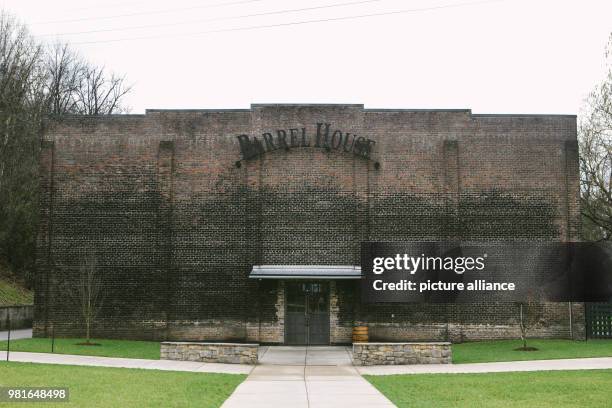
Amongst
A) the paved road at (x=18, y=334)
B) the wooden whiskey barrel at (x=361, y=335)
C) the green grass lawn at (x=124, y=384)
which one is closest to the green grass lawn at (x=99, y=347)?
the paved road at (x=18, y=334)

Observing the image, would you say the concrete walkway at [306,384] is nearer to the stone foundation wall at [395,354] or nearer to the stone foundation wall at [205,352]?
the stone foundation wall at [395,354]

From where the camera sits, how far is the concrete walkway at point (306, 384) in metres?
12.4

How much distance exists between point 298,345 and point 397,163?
25.9 ft

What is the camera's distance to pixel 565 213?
25125mm

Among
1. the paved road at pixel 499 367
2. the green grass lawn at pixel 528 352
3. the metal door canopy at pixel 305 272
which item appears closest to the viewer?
the paved road at pixel 499 367

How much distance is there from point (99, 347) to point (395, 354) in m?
10.2

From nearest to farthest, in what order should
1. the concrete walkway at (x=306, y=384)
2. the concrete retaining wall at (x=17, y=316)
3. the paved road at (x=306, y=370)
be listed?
the concrete walkway at (x=306, y=384)
the paved road at (x=306, y=370)
the concrete retaining wall at (x=17, y=316)

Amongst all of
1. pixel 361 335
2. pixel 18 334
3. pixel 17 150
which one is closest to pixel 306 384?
pixel 361 335

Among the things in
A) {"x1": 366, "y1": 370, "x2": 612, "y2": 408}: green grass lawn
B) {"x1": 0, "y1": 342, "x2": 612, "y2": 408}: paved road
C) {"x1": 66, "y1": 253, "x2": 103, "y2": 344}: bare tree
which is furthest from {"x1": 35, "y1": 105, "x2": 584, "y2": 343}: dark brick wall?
{"x1": 366, "y1": 370, "x2": 612, "y2": 408}: green grass lawn

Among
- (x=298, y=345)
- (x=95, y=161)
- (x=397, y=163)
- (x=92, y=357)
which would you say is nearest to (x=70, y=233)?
(x=95, y=161)

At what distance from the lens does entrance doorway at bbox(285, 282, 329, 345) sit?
2488 cm

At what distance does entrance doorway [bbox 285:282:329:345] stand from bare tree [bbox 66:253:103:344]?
7226 millimetres

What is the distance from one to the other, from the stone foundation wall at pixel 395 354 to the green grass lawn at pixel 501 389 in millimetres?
2921

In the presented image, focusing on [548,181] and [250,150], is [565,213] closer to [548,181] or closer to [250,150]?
[548,181]
